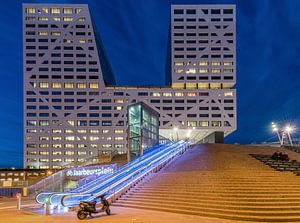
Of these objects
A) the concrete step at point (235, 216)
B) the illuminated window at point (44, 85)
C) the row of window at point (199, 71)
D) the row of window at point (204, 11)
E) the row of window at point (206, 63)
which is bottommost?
the concrete step at point (235, 216)

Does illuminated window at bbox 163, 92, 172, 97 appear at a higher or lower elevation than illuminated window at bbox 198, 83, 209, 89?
lower

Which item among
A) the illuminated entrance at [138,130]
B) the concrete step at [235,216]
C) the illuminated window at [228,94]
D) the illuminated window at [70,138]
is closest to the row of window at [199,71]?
the illuminated window at [228,94]

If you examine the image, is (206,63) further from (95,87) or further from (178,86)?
(95,87)

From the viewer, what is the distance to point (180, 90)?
8225 centimetres

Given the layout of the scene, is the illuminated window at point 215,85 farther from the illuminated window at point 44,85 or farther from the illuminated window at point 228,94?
the illuminated window at point 44,85

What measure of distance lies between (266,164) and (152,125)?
14.7 metres

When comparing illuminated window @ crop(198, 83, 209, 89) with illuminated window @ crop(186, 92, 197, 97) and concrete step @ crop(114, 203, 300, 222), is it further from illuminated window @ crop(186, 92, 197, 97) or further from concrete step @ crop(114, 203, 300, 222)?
concrete step @ crop(114, 203, 300, 222)

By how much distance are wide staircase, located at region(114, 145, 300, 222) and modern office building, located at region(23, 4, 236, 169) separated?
61154 mm

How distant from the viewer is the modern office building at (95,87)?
80312 millimetres

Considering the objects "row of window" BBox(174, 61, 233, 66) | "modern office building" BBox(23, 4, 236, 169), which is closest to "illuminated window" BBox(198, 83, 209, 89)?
"modern office building" BBox(23, 4, 236, 169)

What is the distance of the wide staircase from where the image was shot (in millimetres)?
11993

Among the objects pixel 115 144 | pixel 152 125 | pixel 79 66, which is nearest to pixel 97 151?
pixel 115 144

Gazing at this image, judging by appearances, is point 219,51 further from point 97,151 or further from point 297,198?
point 297,198

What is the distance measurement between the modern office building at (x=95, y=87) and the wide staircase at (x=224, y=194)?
61.2 m
